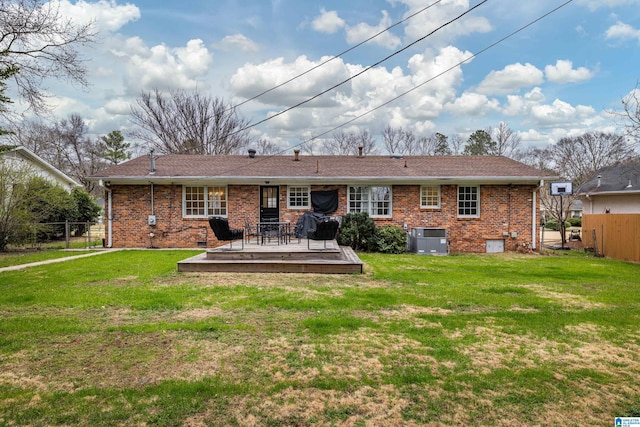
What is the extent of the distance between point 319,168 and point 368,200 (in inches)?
104

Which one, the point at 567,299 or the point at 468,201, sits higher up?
the point at 468,201

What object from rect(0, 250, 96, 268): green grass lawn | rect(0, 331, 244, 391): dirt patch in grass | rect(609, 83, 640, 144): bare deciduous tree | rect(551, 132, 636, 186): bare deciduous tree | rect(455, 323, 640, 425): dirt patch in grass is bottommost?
rect(455, 323, 640, 425): dirt patch in grass

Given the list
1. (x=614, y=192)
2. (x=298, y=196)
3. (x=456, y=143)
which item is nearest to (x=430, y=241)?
(x=298, y=196)

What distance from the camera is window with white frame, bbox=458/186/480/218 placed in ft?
44.8

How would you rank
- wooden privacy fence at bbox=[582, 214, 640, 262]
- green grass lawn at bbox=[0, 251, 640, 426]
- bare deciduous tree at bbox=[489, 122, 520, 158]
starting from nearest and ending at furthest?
green grass lawn at bbox=[0, 251, 640, 426] < wooden privacy fence at bbox=[582, 214, 640, 262] < bare deciduous tree at bbox=[489, 122, 520, 158]

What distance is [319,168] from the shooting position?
48.4 feet

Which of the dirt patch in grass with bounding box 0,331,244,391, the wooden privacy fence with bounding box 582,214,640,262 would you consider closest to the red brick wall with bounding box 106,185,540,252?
the wooden privacy fence with bounding box 582,214,640,262

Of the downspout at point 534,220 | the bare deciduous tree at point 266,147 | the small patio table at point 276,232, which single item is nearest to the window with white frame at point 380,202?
the small patio table at point 276,232

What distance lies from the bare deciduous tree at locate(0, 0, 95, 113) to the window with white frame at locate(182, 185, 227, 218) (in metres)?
5.14

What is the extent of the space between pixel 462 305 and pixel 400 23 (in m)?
6.64

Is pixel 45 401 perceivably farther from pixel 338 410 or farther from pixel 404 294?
pixel 404 294

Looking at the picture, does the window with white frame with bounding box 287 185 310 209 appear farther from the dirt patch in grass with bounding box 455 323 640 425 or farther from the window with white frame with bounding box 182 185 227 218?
the dirt patch in grass with bounding box 455 323 640 425

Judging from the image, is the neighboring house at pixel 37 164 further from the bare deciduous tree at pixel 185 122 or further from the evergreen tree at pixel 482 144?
the evergreen tree at pixel 482 144

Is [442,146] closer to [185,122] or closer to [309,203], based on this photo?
[185,122]
